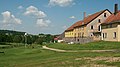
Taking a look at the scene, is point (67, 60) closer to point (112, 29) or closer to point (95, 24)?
point (112, 29)

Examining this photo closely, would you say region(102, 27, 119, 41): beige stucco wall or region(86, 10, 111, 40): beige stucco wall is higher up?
region(86, 10, 111, 40): beige stucco wall

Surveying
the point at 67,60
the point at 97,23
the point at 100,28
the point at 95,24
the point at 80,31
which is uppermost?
the point at 97,23

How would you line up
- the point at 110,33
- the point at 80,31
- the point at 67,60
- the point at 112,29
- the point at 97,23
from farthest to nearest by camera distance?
the point at 80,31 → the point at 97,23 → the point at 110,33 → the point at 112,29 → the point at 67,60

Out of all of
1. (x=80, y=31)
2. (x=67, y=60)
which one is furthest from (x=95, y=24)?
(x=67, y=60)

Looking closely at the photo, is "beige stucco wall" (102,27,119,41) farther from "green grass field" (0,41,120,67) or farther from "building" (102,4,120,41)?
"green grass field" (0,41,120,67)

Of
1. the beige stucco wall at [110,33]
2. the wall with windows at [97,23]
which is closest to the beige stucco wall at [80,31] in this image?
the wall with windows at [97,23]

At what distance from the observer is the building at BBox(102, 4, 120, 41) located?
49.6 metres

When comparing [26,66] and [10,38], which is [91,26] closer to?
[26,66]

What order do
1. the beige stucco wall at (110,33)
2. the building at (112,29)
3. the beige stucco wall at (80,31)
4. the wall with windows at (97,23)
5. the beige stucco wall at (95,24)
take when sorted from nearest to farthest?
1. the building at (112,29)
2. the beige stucco wall at (110,33)
3. the beige stucco wall at (95,24)
4. the wall with windows at (97,23)
5. the beige stucco wall at (80,31)

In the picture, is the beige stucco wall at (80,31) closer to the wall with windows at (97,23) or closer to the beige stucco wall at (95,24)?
the beige stucco wall at (95,24)

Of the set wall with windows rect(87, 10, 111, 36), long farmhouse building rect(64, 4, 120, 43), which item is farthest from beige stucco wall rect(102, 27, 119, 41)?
wall with windows rect(87, 10, 111, 36)

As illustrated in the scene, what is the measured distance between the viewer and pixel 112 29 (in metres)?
51.9

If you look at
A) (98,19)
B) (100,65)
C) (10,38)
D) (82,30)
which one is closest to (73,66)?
(100,65)

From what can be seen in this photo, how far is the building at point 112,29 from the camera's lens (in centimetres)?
4960
